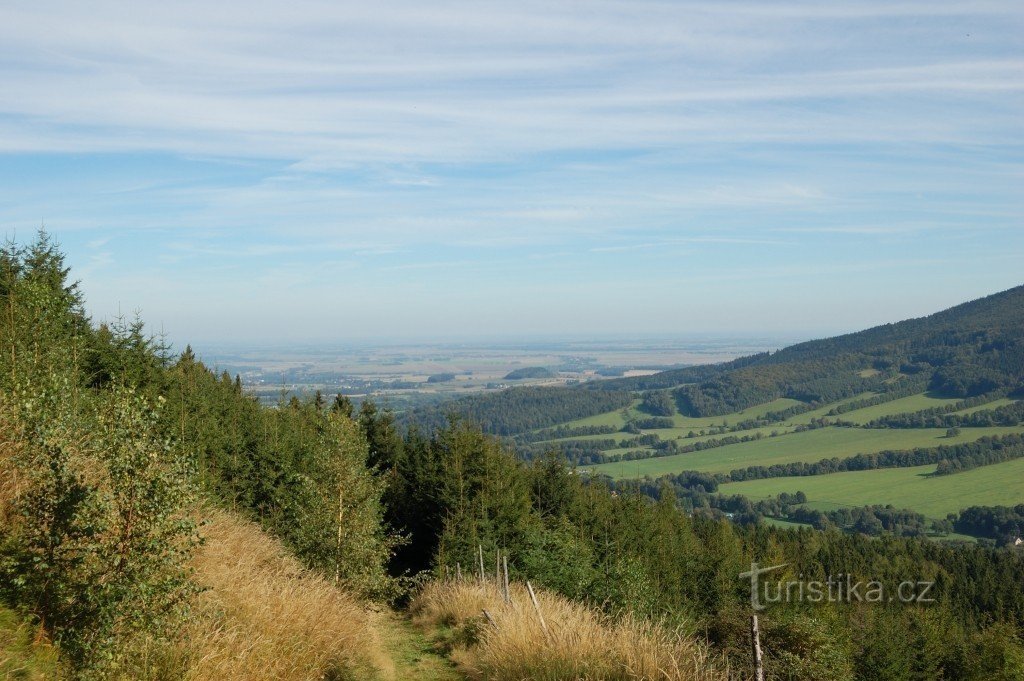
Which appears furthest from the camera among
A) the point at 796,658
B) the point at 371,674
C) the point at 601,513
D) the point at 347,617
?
the point at 601,513

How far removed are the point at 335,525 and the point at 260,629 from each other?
40.2 feet

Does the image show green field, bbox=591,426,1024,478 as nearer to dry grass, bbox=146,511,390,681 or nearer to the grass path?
the grass path

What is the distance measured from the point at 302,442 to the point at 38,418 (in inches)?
1458

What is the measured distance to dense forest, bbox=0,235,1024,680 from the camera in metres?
8.30

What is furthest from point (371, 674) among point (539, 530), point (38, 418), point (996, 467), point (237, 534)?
point (996, 467)

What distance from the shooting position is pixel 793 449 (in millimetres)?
183375

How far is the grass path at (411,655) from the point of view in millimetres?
12508

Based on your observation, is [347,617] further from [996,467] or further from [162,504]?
[996,467]

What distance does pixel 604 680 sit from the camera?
895 centimetres

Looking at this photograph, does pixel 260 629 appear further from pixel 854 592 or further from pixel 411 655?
pixel 854 592

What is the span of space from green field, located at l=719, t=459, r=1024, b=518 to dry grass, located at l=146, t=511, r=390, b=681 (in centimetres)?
13494

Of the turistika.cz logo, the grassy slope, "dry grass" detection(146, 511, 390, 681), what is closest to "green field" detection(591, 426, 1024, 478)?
the turistika.cz logo

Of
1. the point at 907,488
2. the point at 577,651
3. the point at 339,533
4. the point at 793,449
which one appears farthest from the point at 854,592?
the point at 793,449

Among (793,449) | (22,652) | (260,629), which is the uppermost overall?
(22,652)
